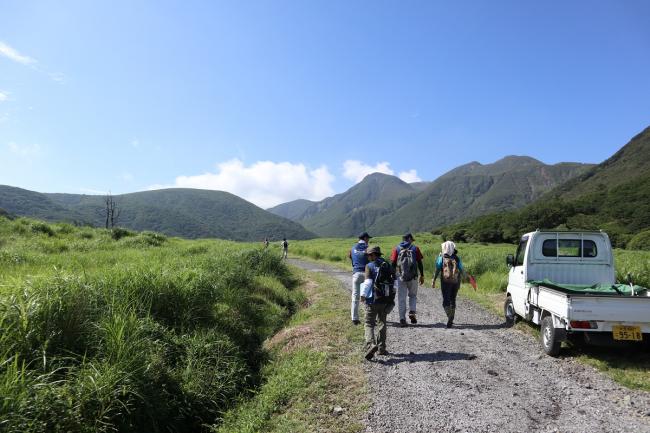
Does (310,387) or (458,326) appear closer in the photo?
(310,387)

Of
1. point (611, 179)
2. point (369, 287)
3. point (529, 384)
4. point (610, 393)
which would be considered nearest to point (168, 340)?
point (369, 287)

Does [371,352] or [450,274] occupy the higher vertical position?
[450,274]

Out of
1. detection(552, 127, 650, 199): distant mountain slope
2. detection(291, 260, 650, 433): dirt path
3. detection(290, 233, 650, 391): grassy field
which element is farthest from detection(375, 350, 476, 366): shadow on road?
detection(552, 127, 650, 199): distant mountain slope

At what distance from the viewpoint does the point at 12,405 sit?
3562 mm

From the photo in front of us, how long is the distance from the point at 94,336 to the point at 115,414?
5.12 feet

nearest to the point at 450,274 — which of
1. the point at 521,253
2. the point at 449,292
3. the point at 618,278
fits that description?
the point at 449,292

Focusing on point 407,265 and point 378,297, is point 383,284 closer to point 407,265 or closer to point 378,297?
point 378,297

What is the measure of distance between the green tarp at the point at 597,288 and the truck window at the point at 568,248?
72cm

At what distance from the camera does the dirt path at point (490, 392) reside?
4.43m

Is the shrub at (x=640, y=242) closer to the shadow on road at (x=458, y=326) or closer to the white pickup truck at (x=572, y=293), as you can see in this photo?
the white pickup truck at (x=572, y=293)

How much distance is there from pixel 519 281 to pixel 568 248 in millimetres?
1354

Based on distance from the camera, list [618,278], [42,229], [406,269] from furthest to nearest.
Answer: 1. [42,229]
2. [618,278]
3. [406,269]

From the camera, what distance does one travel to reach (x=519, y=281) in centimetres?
927

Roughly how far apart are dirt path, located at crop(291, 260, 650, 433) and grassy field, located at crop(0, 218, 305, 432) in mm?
2652
